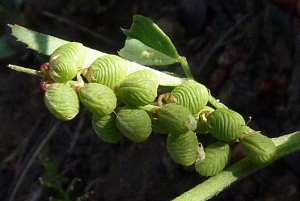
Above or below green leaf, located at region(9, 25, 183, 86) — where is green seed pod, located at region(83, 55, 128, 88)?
above

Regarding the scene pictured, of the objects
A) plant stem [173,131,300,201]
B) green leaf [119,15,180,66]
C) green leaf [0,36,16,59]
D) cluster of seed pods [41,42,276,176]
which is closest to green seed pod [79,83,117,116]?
cluster of seed pods [41,42,276,176]

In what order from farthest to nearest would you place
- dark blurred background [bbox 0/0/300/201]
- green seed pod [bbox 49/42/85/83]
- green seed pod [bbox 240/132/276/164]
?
dark blurred background [bbox 0/0/300/201] < green seed pod [bbox 240/132/276/164] < green seed pod [bbox 49/42/85/83]

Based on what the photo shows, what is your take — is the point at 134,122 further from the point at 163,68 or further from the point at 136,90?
the point at 163,68

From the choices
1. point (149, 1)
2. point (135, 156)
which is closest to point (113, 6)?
point (149, 1)

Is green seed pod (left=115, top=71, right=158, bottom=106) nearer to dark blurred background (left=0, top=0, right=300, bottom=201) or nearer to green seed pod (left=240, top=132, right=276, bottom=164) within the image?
green seed pod (left=240, top=132, right=276, bottom=164)

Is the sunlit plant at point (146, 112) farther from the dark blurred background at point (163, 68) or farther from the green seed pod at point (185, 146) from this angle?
the dark blurred background at point (163, 68)

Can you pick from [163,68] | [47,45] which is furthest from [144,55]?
[163,68]

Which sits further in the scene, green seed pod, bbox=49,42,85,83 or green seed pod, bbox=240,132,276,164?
green seed pod, bbox=240,132,276,164
